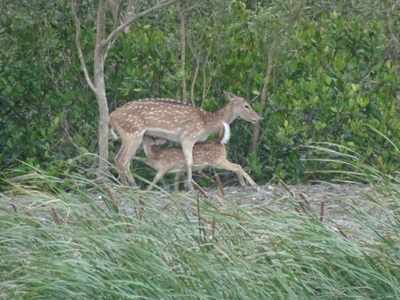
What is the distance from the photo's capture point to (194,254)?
849 centimetres

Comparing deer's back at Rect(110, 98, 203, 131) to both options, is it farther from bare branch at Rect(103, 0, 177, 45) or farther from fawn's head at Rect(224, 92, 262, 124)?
bare branch at Rect(103, 0, 177, 45)

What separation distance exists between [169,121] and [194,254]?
6749mm

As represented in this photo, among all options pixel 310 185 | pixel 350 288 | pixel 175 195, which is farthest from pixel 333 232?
pixel 310 185

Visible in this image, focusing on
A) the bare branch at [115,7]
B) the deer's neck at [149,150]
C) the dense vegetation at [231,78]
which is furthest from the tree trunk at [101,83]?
the deer's neck at [149,150]

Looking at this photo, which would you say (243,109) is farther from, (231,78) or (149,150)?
(149,150)

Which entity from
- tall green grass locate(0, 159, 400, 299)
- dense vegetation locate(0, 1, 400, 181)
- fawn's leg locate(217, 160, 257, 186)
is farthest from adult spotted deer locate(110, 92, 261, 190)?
tall green grass locate(0, 159, 400, 299)

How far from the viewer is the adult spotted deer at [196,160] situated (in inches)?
597

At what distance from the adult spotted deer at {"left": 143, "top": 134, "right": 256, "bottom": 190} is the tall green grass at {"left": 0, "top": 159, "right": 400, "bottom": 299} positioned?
5.81 m

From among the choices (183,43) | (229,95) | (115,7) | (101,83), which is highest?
(115,7)

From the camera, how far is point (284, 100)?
51.2ft

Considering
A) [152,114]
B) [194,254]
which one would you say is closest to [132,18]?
[152,114]

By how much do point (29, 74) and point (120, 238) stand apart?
304 inches

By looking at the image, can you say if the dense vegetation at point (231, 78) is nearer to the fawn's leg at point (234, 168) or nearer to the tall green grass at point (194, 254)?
the fawn's leg at point (234, 168)

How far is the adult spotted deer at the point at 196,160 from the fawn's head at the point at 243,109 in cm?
34
